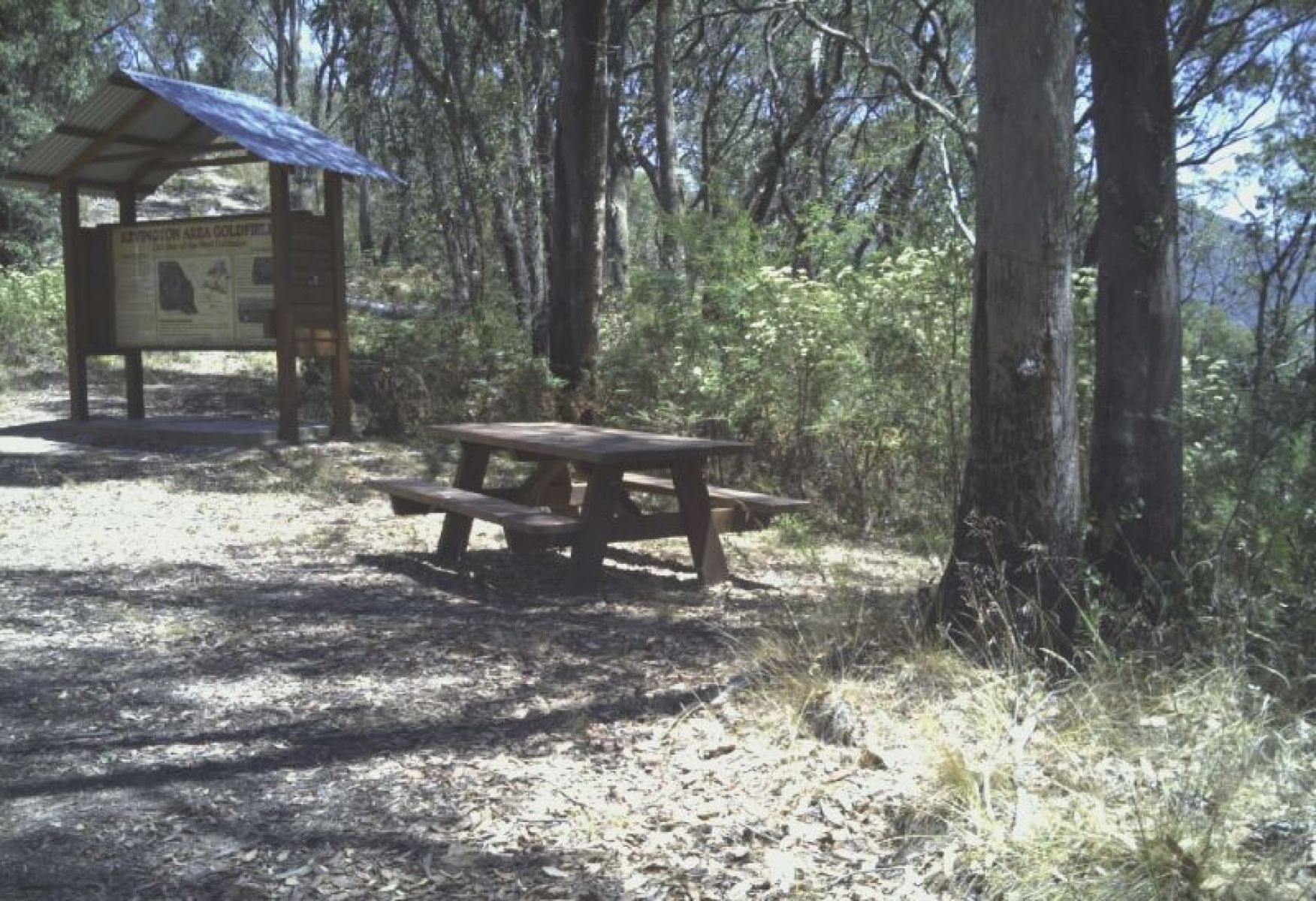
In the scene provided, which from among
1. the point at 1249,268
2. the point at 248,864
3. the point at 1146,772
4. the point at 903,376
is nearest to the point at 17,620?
the point at 248,864

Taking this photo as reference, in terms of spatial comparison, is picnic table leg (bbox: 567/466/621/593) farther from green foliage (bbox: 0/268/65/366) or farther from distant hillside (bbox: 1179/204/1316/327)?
green foliage (bbox: 0/268/65/366)

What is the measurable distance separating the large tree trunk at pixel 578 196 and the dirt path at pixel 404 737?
3930 mm

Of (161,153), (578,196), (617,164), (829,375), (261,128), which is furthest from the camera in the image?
(617,164)

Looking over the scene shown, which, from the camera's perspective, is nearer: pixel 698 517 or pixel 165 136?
pixel 698 517

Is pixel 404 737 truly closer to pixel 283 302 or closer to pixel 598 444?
pixel 598 444

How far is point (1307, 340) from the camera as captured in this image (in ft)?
23.4

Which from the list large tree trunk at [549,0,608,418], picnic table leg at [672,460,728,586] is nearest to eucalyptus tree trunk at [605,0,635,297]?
large tree trunk at [549,0,608,418]

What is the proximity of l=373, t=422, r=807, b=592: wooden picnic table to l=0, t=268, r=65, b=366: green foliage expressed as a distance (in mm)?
11465

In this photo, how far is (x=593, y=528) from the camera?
652 cm

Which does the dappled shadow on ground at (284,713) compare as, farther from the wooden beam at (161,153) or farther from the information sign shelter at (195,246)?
the wooden beam at (161,153)

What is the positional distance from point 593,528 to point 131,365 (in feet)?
26.4

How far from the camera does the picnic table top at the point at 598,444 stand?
623cm

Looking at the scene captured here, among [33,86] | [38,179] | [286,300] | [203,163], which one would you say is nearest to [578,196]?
[286,300]

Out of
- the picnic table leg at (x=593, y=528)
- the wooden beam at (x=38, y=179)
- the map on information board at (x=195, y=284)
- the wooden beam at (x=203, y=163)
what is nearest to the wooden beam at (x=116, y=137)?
the wooden beam at (x=203, y=163)
